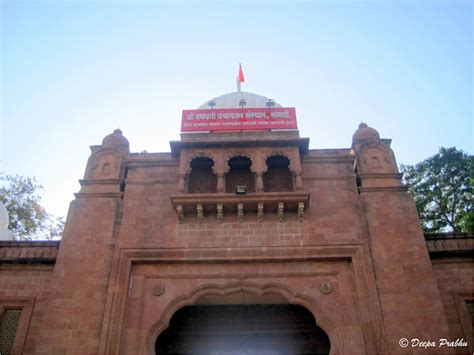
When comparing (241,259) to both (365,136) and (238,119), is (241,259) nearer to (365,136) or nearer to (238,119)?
(238,119)

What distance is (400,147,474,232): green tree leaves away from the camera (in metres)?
20.0

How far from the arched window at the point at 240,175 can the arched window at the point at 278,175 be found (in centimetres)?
45

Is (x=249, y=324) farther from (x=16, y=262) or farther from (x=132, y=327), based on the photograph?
(x=16, y=262)

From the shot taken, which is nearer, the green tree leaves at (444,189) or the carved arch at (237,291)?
the carved arch at (237,291)

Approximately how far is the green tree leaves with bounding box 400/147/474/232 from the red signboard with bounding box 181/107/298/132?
10.3 m

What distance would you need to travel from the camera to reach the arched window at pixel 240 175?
1245cm

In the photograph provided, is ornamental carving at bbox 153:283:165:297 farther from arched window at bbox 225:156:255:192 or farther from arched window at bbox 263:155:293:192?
arched window at bbox 263:155:293:192

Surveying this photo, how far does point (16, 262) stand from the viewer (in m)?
11.4

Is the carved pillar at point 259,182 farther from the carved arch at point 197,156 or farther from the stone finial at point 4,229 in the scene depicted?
the stone finial at point 4,229

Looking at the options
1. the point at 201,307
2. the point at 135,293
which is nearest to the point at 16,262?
the point at 135,293

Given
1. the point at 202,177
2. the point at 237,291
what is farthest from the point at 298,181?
the point at 237,291

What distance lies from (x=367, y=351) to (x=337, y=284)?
172cm

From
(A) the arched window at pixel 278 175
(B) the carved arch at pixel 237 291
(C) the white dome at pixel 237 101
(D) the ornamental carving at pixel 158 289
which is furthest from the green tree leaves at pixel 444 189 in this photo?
(D) the ornamental carving at pixel 158 289

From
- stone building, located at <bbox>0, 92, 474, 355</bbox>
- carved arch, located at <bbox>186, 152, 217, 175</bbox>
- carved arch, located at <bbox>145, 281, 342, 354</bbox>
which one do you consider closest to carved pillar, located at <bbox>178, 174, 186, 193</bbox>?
stone building, located at <bbox>0, 92, 474, 355</bbox>
